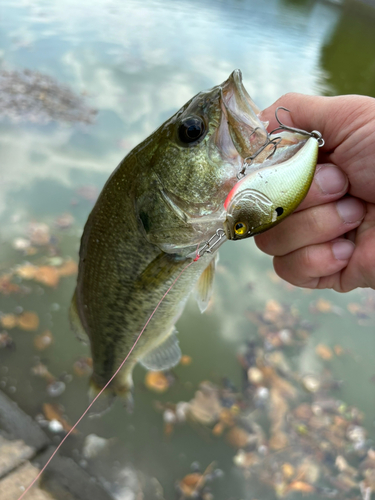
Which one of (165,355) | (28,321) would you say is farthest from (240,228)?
(28,321)

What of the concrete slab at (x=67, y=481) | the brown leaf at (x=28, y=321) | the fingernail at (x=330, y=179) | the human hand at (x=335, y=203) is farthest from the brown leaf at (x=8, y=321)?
the fingernail at (x=330, y=179)

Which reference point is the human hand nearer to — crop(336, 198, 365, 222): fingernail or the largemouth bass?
crop(336, 198, 365, 222): fingernail

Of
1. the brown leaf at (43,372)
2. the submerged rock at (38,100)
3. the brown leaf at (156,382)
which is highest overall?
the submerged rock at (38,100)

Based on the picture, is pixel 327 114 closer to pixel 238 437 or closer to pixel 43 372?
pixel 238 437

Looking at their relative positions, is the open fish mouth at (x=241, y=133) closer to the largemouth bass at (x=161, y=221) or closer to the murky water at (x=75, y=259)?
the largemouth bass at (x=161, y=221)

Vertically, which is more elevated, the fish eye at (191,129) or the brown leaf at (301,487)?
A: the fish eye at (191,129)

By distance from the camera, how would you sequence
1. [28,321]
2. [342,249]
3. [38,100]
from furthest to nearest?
[38,100]
[28,321]
[342,249]
